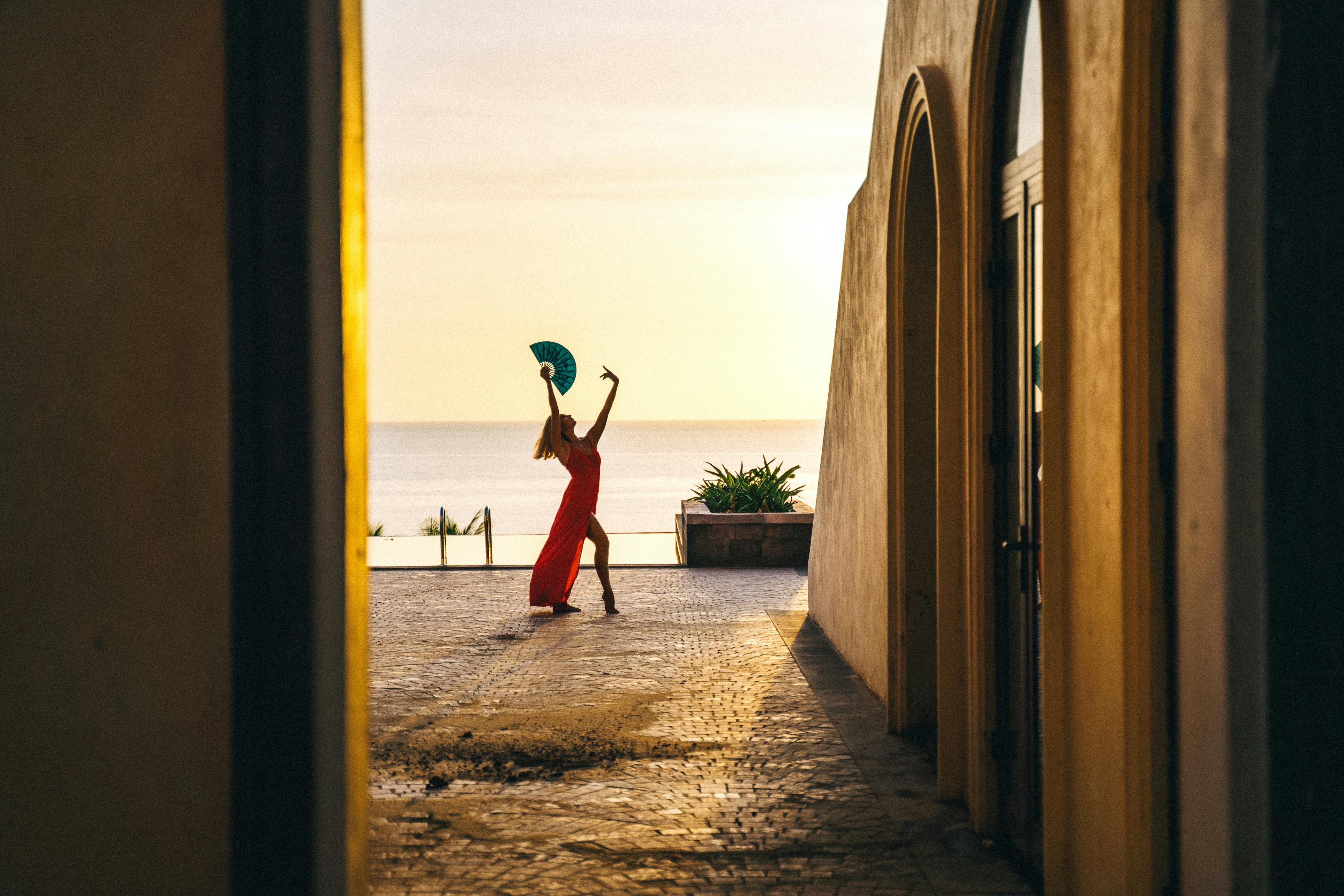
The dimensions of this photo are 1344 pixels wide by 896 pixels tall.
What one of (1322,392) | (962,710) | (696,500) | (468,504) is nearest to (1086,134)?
(1322,392)

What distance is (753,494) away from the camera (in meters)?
15.9

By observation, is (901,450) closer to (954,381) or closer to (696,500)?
(954,381)

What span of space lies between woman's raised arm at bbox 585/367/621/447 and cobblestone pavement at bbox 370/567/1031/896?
194 centimetres

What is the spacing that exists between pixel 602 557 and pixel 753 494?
212 inches

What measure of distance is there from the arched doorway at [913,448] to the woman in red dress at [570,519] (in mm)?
4528

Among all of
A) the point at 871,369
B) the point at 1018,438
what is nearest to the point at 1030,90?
the point at 1018,438

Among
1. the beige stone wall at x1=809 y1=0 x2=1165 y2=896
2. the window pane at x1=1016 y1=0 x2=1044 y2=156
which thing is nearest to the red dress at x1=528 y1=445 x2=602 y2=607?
the beige stone wall at x1=809 y1=0 x2=1165 y2=896

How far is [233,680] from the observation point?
1.98 meters

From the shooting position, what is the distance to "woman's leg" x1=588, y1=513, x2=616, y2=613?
10688mm

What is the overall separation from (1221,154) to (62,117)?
2.28m

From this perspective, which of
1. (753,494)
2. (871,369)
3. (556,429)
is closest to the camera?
(871,369)

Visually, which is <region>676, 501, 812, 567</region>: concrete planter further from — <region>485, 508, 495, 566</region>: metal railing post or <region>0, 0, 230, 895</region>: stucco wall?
<region>0, 0, 230, 895</region>: stucco wall

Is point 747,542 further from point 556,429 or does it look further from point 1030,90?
point 1030,90

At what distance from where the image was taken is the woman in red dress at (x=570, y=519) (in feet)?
34.2
